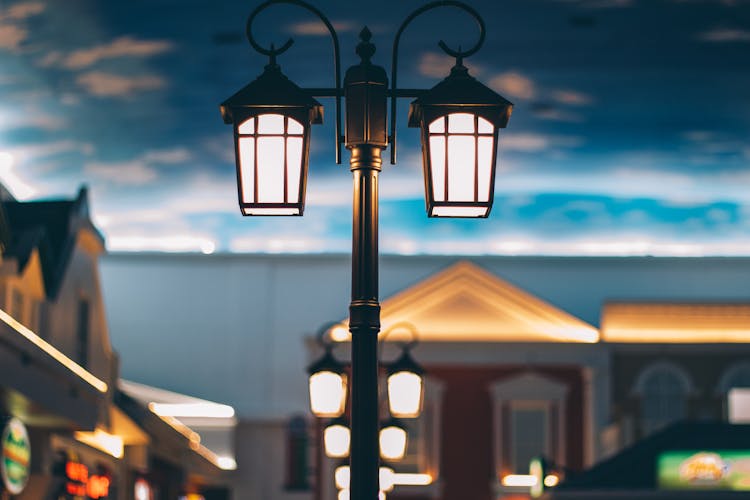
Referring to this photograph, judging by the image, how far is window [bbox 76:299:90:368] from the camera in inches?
1001

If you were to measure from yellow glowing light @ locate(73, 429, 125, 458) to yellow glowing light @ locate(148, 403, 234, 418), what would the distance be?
47.7ft

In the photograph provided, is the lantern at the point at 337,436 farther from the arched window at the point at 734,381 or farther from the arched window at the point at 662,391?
the arched window at the point at 734,381

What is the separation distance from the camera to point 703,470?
25062 mm

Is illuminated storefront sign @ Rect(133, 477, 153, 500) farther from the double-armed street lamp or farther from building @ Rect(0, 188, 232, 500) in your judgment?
the double-armed street lamp

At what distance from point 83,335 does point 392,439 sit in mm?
9698

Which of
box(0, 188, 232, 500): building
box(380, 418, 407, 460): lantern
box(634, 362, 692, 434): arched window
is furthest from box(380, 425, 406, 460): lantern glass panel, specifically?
box(634, 362, 692, 434): arched window

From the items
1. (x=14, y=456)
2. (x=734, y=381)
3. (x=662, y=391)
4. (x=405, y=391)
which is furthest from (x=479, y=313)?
(x=405, y=391)

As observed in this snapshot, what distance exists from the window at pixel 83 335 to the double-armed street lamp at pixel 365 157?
18415 millimetres

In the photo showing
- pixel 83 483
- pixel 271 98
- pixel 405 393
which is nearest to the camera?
pixel 271 98

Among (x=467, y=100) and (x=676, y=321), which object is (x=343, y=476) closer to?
(x=467, y=100)

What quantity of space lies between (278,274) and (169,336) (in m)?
4.11

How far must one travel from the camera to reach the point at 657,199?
34125mm

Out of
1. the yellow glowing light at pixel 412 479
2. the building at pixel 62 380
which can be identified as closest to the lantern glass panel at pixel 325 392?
the building at pixel 62 380

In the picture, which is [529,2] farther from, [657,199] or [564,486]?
[657,199]
